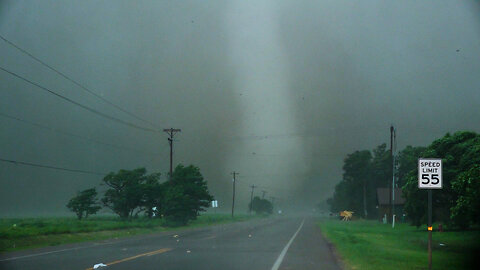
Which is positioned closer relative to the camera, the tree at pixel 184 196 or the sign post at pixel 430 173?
the sign post at pixel 430 173

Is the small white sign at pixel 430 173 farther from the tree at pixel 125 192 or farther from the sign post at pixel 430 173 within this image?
the tree at pixel 125 192

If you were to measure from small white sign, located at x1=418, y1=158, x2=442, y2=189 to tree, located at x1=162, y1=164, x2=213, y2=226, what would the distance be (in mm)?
50723

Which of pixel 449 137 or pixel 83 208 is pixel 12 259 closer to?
pixel 449 137

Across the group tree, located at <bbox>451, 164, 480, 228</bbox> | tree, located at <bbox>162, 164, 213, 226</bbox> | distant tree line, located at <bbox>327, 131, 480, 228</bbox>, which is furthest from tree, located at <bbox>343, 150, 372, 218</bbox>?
tree, located at <bbox>451, 164, 480, 228</bbox>

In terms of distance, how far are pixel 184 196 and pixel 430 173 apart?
5208 centimetres

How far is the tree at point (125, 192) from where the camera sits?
229 feet

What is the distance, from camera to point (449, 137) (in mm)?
36500

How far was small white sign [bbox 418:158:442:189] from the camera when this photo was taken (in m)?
14.1

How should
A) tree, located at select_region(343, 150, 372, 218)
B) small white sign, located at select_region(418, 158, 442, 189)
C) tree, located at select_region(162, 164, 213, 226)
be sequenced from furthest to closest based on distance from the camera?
tree, located at select_region(343, 150, 372, 218), tree, located at select_region(162, 164, 213, 226), small white sign, located at select_region(418, 158, 442, 189)

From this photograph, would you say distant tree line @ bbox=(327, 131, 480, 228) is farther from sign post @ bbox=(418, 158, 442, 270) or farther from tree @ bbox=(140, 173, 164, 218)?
tree @ bbox=(140, 173, 164, 218)

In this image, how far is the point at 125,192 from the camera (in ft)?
230

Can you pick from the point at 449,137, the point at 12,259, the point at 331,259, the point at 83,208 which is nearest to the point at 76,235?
the point at 12,259

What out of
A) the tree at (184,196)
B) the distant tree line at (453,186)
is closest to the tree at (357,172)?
the tree at (184,196)

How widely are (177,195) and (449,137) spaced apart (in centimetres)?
3570
